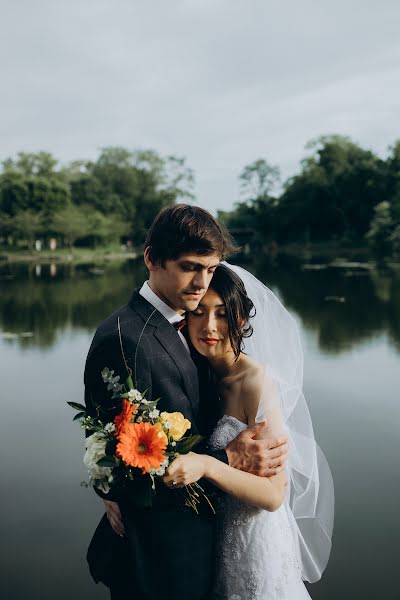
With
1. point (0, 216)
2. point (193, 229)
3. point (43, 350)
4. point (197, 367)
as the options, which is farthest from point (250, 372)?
point (0, 216)

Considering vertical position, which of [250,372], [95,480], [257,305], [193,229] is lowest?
[95,480]

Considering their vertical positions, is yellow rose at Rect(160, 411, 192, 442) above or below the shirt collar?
below

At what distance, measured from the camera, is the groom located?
2.08 meters

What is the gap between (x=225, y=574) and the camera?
2.43 meters

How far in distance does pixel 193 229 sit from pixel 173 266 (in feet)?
0.53

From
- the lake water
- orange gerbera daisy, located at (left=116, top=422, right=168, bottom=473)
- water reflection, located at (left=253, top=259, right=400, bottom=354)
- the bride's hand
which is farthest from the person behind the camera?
water reflection, located at (left=253, top=259, right=400, bottom=354)

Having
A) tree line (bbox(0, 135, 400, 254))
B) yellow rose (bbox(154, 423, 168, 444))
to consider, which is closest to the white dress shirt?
yellow rose (bbox(154, 423, 168, 444))

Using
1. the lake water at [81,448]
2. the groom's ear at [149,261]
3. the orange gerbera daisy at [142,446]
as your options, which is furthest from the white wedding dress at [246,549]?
the lake water at [81,448]

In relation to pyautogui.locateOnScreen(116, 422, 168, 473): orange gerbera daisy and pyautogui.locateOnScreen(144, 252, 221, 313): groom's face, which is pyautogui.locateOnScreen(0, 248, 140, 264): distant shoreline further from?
pyautogui.locateOnScreen(116, 422, 168, 473): orange gerbera daisy

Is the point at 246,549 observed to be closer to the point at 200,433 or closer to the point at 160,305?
the point at 200,433

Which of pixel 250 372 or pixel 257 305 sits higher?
pixel 257 305

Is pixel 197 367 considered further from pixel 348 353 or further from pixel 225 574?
pixel 348 353

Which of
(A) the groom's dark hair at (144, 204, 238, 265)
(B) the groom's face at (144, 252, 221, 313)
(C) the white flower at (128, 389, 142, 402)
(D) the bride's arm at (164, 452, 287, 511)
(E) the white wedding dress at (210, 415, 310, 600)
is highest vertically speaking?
(A) the groom's dark hair at (144, 204, 238, 265)

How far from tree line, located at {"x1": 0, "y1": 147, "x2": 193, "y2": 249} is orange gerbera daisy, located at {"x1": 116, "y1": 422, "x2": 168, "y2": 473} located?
4763 cm
